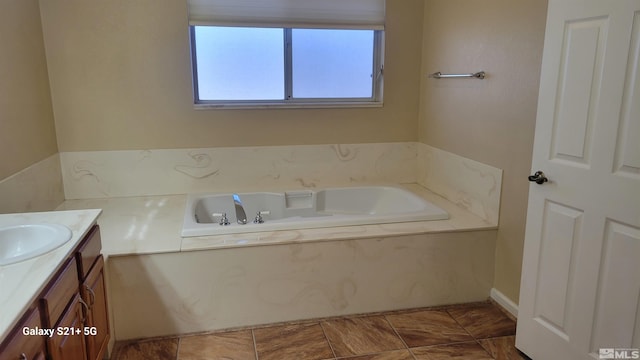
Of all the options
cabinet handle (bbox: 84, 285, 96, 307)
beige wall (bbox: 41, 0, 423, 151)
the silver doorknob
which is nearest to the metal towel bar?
beige wall (bbox: 41, 0, 423, 151)

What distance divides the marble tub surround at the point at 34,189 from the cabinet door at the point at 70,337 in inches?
35.6

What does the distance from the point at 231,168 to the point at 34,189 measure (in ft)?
4.07

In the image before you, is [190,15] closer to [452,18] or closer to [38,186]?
[38,186]

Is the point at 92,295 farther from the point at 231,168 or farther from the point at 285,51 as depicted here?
the point at 285,51

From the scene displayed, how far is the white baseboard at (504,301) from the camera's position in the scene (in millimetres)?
2527

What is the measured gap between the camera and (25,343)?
1181mm

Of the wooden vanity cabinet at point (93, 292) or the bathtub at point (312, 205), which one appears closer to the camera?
the wooden vanity cabinet at point (93, 292)

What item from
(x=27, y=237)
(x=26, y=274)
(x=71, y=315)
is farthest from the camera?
(x=27, y=237)

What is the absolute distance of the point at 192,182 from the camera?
10.8 ft

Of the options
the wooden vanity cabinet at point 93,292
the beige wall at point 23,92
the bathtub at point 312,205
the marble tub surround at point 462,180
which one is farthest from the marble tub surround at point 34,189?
the marble tub surround at point 462,180

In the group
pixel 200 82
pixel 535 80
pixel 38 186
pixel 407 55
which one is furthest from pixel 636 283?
pixel 38 186

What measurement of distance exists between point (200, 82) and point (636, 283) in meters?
2.78

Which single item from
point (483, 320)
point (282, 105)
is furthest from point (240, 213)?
point (483, 320)

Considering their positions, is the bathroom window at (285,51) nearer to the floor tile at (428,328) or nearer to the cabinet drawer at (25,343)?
the floor tile at (428,328)
